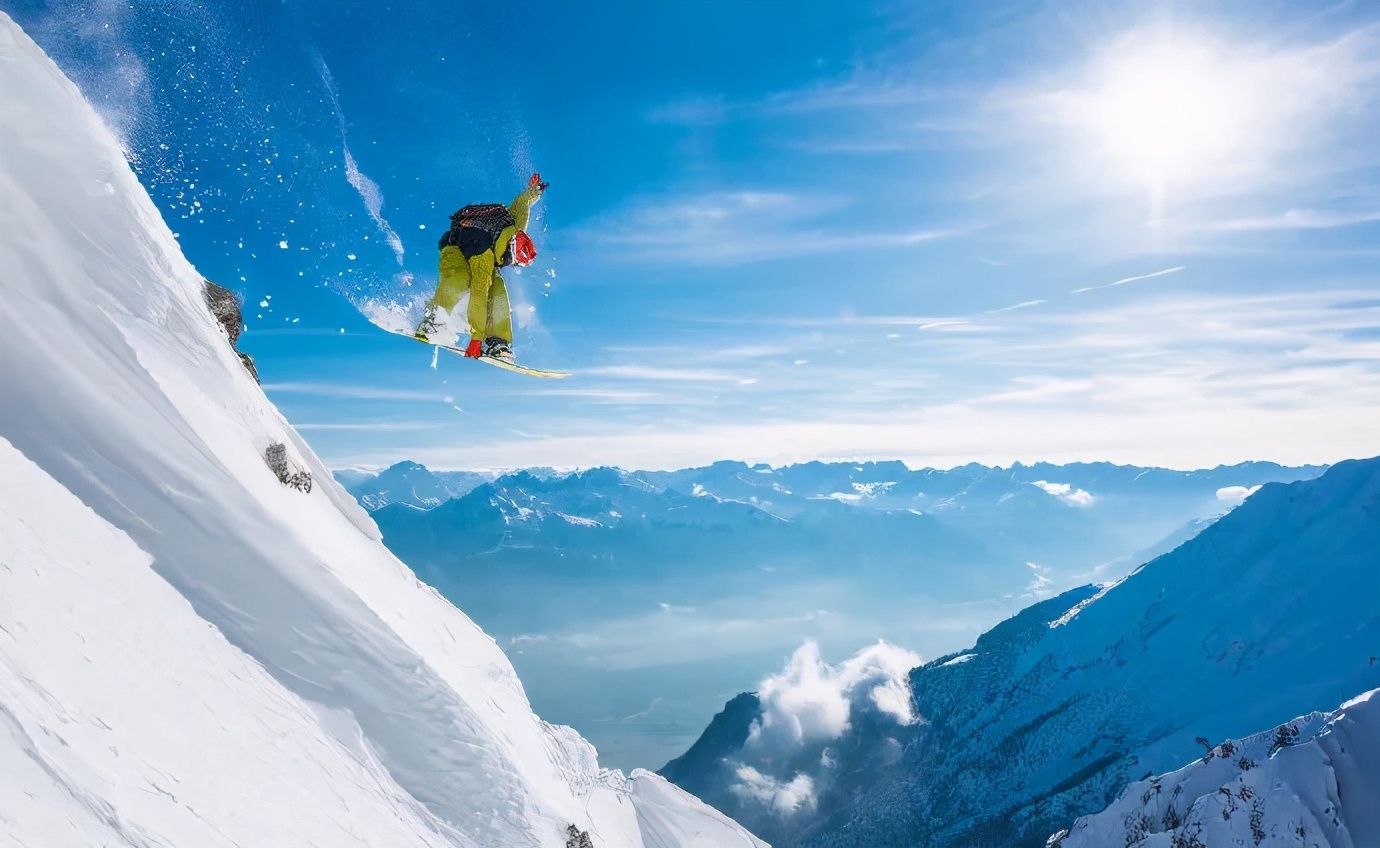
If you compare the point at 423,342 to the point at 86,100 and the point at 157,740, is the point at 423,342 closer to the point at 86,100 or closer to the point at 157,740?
the point at 86,100

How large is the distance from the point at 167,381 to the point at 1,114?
6661mm

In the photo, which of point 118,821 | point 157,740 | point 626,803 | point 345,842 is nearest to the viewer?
point 118,821

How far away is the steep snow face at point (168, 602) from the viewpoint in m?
9.76

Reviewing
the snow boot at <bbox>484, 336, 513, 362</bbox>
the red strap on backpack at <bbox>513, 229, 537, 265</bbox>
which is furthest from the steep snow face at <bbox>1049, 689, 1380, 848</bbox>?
the red strap on backpack at <bbox>513, 229, 537, 265</bbox>

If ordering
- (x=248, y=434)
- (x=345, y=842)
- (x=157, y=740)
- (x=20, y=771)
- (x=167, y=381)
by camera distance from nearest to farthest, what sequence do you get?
(x=20, y=771), (x=157, y=740), (x=345, y=842), (x=167, y=381), (x=248, y=434)

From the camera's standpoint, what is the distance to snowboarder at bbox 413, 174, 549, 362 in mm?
20391

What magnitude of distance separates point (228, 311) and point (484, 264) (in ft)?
29.9

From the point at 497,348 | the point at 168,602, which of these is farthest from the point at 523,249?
the point at 168,602

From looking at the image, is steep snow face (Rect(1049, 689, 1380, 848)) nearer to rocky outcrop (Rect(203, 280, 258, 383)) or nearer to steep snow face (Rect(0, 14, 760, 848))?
steep snow face (Rect(0, 14, 760, 848))

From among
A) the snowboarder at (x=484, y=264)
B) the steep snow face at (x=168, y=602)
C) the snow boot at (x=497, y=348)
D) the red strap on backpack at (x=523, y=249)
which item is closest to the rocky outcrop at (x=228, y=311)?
the steep snow face at (x=168, y=602)

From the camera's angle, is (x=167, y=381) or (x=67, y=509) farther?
(x=167, y=381)

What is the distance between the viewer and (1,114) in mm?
15477

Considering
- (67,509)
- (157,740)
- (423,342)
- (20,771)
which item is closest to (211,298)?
(423,342)

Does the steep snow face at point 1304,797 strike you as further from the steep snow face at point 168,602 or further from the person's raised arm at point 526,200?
the person's raised arm at point 526,200
